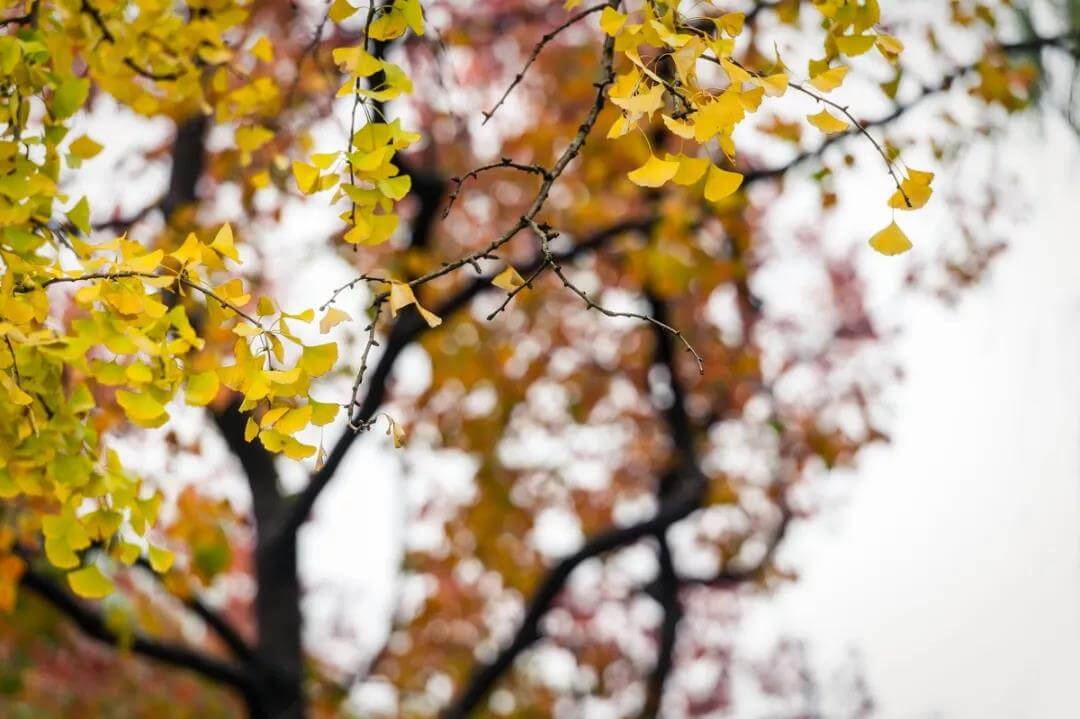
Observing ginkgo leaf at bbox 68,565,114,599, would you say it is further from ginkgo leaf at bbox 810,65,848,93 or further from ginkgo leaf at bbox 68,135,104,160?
ginkgo leaf at bbox 810,65,848,93

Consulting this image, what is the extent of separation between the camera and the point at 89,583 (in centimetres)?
210

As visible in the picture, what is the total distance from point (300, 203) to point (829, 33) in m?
3.58

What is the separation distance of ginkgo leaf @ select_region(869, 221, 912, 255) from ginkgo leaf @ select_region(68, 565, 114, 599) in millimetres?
1610

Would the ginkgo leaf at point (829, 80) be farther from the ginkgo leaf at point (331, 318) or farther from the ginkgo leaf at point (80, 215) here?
the ginkgo leaf at point (80, 215)

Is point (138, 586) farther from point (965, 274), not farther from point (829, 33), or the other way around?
point (829, 33)

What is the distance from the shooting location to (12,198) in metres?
2.07

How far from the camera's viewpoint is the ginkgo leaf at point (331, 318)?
175 centimetres

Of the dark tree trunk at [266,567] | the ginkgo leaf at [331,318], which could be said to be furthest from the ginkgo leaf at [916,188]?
the dark tree trunk at [266,567]

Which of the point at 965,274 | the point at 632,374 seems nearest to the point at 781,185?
the point at 965,274

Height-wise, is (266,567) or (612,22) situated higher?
(266,567)

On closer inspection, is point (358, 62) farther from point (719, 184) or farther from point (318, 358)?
point (719, 184)

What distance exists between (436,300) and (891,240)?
4578 millimetres

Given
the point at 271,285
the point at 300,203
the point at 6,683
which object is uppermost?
the point at 271,285

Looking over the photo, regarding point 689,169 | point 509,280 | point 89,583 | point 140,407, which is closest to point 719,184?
point 689,169
